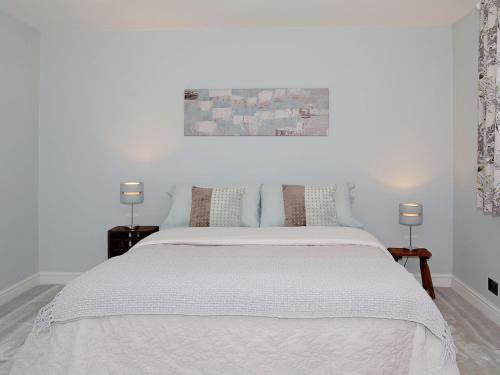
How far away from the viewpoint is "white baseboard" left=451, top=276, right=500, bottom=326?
3.30 metres

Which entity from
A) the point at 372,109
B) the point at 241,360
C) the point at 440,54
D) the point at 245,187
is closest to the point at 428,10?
the point at 440,54

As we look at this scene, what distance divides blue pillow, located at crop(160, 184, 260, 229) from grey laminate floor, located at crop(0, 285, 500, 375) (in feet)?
4.27

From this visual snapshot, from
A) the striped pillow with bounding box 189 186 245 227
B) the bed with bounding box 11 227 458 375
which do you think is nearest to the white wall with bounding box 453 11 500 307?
the bed with bounding box 11 227 458 375

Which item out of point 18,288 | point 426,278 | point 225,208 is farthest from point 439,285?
point 18,288

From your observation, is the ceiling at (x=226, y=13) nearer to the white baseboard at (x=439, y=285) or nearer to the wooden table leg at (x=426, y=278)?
the wooden table leg at (x=426, y=278)

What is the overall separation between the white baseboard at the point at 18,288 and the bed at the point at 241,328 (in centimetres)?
213

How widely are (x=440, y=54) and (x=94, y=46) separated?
343 cm

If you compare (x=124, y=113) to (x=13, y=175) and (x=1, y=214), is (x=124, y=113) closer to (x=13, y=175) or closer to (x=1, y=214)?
(x=13, y=175)

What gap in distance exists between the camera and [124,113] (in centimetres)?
440

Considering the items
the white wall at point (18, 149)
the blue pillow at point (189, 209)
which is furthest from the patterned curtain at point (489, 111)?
the white wall at point (18, 149)

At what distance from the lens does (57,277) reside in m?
4.45

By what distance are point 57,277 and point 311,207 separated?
274cm

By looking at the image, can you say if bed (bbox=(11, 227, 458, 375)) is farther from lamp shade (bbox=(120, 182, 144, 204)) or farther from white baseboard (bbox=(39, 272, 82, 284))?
white baseboard (bbox=(39, 272, 82, 284))

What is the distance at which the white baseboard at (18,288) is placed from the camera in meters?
3.80
